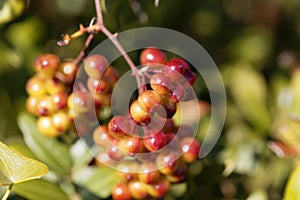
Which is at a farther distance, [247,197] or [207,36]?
[207,36]

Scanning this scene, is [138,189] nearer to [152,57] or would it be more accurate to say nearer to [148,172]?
[148,172]

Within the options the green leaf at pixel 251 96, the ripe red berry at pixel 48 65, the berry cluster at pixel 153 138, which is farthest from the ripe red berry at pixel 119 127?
the green leaf at pixel 251 96

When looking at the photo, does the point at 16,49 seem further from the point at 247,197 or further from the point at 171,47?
the point at 247,197

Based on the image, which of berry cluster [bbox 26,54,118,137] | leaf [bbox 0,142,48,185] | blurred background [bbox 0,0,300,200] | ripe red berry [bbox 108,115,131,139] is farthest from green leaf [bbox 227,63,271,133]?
leaf [bbox 0,142,48,185]

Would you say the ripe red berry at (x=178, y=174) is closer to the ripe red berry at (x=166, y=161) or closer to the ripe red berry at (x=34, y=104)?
the ripe red berry at (x=166, y=161)

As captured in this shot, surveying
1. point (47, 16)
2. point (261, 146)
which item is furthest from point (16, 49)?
point (261, 146)

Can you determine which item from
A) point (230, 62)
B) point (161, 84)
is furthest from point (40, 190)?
point (230, 62)

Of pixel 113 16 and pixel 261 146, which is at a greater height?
pixel 113 16
